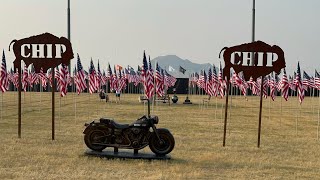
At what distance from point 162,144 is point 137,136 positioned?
0.70 metres

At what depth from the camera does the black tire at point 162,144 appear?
42.8 feet

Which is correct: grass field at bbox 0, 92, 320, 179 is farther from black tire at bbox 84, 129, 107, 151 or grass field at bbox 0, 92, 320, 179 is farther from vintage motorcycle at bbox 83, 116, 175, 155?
vintage motorcycle at bbox 83, 116, 175, 155

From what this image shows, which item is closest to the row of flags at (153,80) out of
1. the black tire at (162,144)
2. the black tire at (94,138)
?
the black tire at (162,144)

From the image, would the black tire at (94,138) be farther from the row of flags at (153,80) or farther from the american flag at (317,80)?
the american flag at (317,80)

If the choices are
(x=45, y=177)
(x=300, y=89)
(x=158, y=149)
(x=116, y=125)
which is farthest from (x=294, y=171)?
(x=300, y=89)

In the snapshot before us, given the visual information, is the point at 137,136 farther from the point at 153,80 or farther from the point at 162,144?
the point at 153,80

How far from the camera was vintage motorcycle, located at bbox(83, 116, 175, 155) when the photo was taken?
1305 cm

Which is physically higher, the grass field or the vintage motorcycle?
the vintage motorcycle

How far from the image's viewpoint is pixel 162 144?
13109 mm

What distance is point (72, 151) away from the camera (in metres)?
14.1

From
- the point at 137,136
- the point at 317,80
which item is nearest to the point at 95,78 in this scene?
the point at 317,80

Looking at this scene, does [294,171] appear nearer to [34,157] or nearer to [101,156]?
[101,156]

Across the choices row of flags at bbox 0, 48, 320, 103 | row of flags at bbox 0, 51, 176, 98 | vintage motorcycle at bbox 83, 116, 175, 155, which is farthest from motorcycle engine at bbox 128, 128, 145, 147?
row of flags at bbox 0, 51, 176, 98

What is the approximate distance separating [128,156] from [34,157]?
8.14 feet
